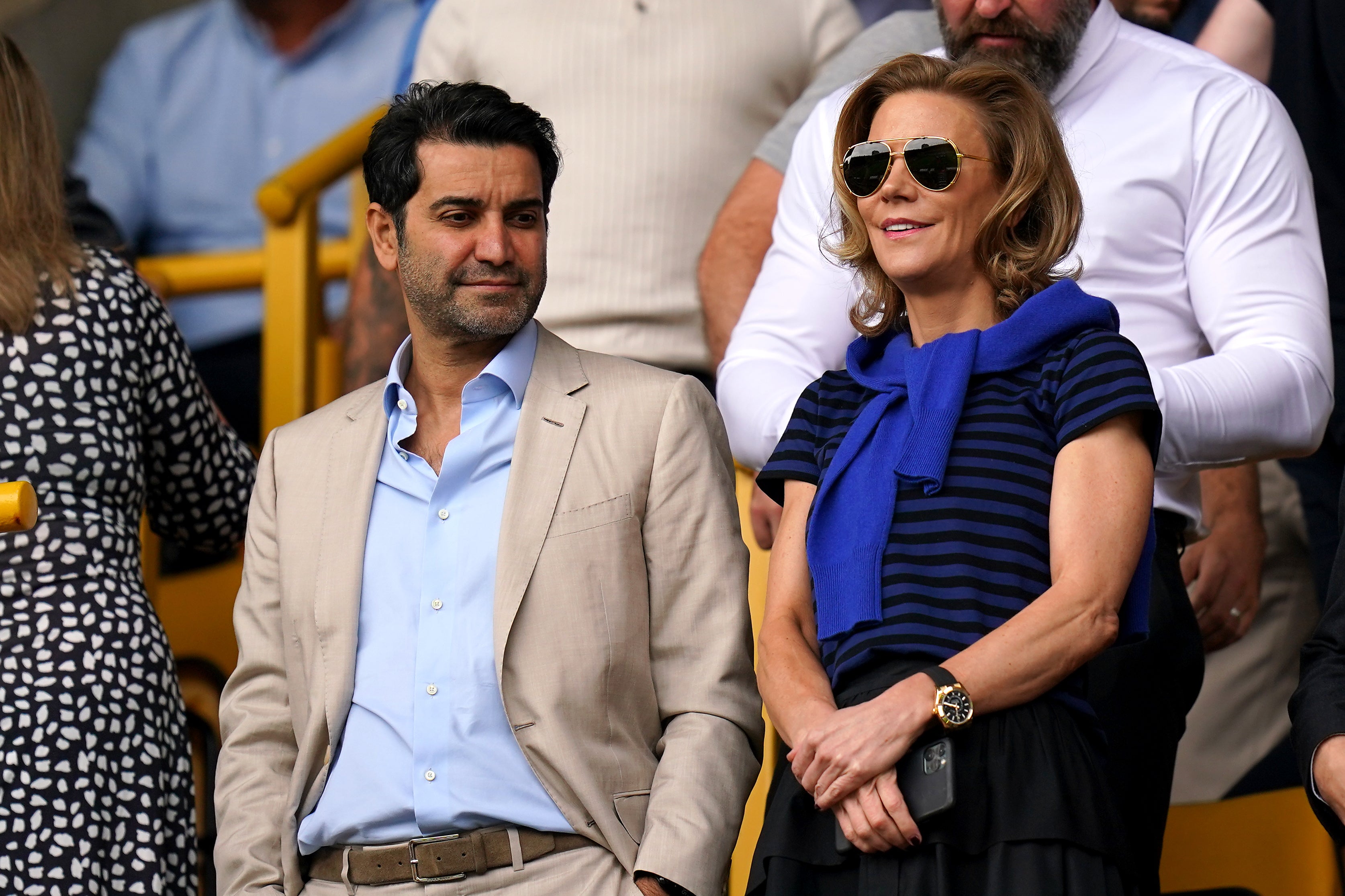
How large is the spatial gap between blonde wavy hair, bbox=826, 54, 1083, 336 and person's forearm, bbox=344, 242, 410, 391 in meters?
1.58

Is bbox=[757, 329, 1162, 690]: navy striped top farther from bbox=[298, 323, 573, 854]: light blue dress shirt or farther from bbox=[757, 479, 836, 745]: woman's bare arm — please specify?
bbox=[298, 323, 573, 854]: light blue dress shirt

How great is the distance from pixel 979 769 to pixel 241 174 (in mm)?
4194

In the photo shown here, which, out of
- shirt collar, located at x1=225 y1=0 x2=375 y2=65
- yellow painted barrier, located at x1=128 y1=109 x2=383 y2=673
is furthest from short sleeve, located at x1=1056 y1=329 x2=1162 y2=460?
shirt collar, located at x1=225 y1=0 x2=375 y2=65

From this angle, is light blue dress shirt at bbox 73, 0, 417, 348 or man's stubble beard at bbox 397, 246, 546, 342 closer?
man's stubble beard at bbox 397, 246, 546, 342

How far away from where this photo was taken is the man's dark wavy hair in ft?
8.75

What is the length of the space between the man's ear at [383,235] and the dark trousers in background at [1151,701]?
4.03ft

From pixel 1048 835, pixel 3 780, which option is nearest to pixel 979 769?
pixel 1048 835

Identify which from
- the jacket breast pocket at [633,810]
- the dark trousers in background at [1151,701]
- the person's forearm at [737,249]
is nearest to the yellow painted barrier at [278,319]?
the person's forearm at [737,249]

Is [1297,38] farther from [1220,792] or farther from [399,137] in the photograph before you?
[399,137]

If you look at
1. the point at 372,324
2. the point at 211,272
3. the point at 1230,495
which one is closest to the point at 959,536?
the point at 1230,495

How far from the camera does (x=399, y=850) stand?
235cm

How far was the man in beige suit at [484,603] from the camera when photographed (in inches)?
92.0

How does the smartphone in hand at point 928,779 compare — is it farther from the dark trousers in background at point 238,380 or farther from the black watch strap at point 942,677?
the dark trousers in background at point 238,380

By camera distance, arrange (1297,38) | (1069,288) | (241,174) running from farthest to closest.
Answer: (241,174) < (1297,38) < (1069,288)
